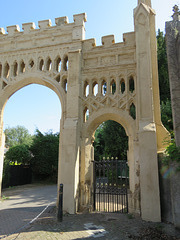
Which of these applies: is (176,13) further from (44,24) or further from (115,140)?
(115,140)

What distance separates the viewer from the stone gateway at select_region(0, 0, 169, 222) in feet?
22.4

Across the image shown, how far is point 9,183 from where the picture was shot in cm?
1599

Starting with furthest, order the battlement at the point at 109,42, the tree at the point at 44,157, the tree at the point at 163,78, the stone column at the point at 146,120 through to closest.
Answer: the tree at the point at 44,157 < the tree at the point at 163,78 < the battlement at the point at 109,42 < the stone column at the point at 146,120

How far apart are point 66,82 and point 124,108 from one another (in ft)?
10.5

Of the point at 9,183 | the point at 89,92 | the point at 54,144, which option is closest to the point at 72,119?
the point at 89,92

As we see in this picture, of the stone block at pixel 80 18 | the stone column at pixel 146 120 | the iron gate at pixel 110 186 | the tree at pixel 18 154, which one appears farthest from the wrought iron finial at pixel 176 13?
the tree at pixel 18 154

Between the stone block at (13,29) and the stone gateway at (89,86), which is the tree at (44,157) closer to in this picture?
the stone gateway at (89,86)

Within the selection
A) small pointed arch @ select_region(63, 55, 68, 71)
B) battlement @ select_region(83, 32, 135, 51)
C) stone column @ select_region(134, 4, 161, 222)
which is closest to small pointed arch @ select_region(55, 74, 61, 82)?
small pointed arch @ select_region(63, 55, 68, 71)

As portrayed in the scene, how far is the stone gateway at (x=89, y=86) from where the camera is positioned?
269 inches

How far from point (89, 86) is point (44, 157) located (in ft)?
42.8

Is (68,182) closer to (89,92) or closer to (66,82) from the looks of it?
(89,92)

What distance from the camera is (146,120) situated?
6953 millimetres

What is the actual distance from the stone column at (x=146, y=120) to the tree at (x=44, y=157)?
1436 centimetres

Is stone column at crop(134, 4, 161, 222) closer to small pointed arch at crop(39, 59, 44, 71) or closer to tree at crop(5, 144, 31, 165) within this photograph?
small pointed arch at crop(39, 59, 44, 71)
